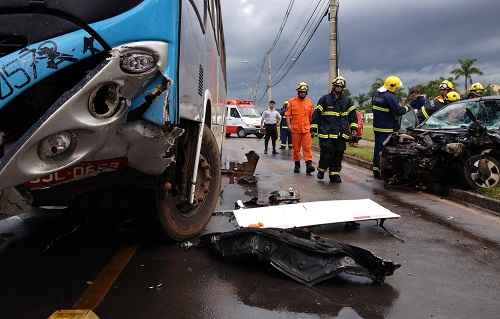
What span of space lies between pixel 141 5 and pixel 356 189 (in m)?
6.98

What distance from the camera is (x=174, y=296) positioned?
12.1ft

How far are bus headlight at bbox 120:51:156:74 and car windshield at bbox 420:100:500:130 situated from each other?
701 centimetres

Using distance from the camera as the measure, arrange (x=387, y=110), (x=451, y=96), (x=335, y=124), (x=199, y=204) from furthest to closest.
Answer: (x=451, y=96)
(x=387, y=110)
(x=335, y=124)
(x=199, y=204)

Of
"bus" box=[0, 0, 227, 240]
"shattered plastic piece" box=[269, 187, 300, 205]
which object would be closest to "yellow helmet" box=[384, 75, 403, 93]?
"shattered plastic piece" box=[269, 187, 300, 205]

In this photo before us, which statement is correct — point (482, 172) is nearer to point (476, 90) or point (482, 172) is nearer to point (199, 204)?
point (476, 90)

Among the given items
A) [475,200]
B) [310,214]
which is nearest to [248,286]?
[310,214]

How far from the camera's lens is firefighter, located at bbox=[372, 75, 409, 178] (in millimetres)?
10508

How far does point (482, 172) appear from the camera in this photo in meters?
8.29

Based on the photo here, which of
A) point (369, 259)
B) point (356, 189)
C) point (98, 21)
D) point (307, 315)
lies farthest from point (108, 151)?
point (356, 189)

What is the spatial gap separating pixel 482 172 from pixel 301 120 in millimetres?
4589

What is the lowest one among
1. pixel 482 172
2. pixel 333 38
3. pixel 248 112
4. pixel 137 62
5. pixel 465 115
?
pixel 482 172

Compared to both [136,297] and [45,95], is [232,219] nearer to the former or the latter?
[136,297]

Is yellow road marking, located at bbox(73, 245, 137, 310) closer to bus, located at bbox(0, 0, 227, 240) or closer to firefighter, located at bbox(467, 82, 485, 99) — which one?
bus, located at bbox(0, 0, 227, 240)

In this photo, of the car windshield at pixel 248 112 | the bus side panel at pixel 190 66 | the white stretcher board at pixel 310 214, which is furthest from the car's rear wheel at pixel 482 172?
the car windshield at pixel 248 112
